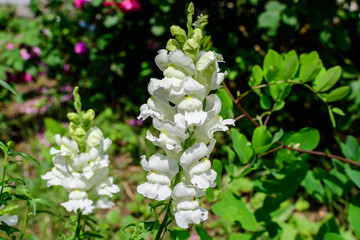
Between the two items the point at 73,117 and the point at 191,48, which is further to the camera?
the point at 73,117

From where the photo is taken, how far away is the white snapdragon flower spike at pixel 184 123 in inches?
35.7

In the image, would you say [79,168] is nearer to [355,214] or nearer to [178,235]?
[178,235]

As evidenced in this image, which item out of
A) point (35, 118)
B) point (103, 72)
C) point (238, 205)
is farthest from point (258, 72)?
point (35, 118)

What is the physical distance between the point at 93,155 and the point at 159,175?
0.35 metres

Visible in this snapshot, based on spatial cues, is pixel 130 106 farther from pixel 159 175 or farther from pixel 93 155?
pixel 159 175

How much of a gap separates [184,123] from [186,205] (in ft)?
0.80

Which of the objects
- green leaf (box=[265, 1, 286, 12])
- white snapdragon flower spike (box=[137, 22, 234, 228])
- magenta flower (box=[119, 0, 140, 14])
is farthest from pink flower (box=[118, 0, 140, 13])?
white snapdragon flower spike (box=[137, 22, 234, 228])

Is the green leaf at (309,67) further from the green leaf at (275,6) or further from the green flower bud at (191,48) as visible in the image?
the green leaf at (275,6)

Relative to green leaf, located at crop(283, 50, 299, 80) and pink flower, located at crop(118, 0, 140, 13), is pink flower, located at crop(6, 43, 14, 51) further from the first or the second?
green leaf, located at crop(283, 50, 299, 80)

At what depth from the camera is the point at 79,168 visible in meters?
1.18

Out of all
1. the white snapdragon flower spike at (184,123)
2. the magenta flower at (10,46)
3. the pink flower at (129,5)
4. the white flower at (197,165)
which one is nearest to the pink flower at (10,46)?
the magenta flower at (10,46)

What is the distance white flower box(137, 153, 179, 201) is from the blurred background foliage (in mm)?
353

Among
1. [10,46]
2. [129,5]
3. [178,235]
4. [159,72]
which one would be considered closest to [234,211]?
[178,235]

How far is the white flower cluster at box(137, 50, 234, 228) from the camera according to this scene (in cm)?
91
